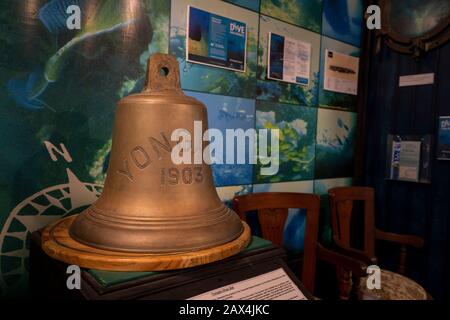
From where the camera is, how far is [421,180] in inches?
77.7

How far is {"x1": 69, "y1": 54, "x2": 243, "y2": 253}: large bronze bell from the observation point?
754mm

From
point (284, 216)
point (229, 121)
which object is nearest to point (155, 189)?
point (229, 121)

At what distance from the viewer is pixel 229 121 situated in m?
1.57

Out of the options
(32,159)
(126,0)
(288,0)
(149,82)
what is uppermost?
(288,0)

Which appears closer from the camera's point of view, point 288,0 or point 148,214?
point 148,214

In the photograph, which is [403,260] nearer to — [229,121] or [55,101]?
[229,121]

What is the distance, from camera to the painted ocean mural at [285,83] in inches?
65.6

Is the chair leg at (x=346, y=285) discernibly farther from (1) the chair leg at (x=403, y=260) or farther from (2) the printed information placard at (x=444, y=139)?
(2) the printed information placard at (x=444, y=139)

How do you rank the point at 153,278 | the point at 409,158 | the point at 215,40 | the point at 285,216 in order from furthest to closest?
1. the point at 409,158
2. the point at 285,216
3. the point at 215,40
4. the point at 153,278

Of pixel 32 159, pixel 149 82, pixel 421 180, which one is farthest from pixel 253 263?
pixel 421 180

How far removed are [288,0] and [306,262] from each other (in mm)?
A: 1347

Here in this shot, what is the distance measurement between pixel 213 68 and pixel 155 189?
0.85 meters

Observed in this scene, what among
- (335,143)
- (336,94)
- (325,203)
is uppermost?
(336,94)
